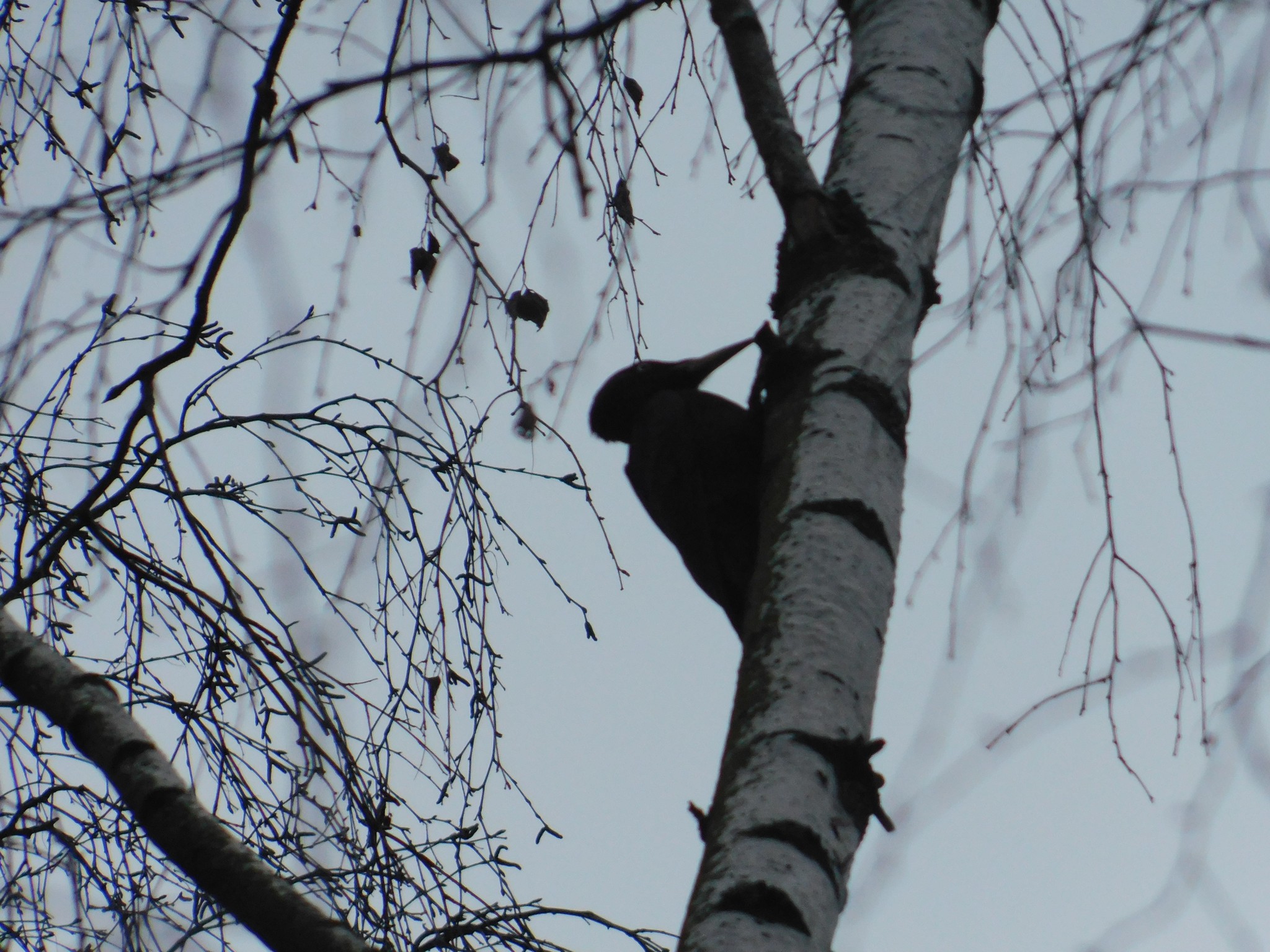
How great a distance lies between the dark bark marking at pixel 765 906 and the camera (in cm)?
127

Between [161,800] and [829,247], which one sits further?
[829,247]

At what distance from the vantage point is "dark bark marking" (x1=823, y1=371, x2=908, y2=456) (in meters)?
1.88

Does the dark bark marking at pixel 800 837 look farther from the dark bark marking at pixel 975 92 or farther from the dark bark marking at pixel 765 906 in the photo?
the dark bark marking at pixel 975 92

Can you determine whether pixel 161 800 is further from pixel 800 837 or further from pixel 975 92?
pixel 975 92

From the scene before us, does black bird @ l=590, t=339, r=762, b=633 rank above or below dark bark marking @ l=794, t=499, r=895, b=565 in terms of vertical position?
above

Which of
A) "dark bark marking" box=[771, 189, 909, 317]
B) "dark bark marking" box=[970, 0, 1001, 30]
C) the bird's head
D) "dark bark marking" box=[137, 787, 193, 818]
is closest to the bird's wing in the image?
the bird's head

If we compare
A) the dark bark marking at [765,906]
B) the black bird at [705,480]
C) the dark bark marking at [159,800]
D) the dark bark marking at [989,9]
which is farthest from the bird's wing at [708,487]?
the dark bark marking at [765,906]

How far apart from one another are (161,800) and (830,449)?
1.15 metres

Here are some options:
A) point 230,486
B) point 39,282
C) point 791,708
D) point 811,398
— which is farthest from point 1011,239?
point 39,282

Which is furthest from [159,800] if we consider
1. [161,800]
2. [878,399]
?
[878,399]

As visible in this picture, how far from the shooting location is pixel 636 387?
→ 397 cm

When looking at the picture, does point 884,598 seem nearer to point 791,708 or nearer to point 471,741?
point 791,708

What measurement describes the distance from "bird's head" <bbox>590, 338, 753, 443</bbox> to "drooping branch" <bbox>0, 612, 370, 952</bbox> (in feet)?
6.61

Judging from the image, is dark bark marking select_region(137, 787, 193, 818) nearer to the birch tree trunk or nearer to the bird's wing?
the birch tree trunk
